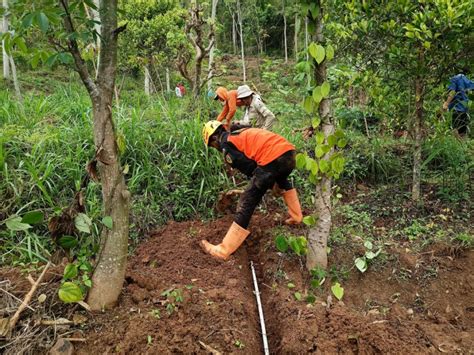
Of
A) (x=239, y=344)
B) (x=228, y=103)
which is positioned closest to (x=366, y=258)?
(x=239, y=344)

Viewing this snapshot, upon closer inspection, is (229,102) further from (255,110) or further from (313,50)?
(313,50)

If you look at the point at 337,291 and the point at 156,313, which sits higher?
the point at 156,313

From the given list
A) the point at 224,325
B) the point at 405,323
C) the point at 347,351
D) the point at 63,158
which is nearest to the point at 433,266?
the point at 405,323

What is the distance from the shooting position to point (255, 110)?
544 centimetres

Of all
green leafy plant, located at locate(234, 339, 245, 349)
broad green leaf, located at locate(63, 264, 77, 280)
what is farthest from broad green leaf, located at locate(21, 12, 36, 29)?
green leafy plant, located at locate(234, 339, 245, 349)

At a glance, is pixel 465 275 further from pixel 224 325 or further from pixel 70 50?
pixel 70 50

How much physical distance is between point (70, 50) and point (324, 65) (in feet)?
5.72

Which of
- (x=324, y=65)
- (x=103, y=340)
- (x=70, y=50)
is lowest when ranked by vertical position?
(x=103, y=340)

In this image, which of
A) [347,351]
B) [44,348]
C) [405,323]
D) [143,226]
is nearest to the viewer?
[44,348]

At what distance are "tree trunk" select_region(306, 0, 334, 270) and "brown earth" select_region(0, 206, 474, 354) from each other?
0.22 m

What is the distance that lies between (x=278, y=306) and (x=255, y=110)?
303 cm

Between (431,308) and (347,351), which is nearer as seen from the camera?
(347,351)

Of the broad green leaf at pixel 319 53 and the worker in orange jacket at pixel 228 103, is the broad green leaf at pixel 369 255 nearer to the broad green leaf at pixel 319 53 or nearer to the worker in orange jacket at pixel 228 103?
the broad green leaf at pixel 319 53

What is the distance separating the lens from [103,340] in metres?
2.37
